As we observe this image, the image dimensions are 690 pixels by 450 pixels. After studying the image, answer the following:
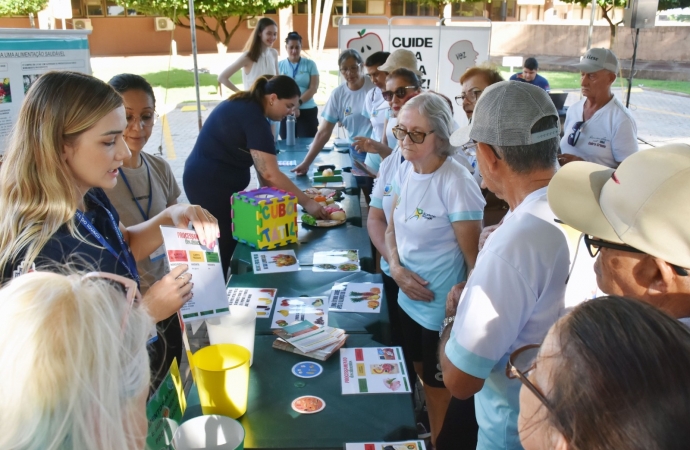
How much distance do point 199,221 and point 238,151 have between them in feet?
5.34

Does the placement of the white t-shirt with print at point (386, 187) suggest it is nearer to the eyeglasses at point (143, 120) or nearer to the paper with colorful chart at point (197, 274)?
the eyeglasses at point (143, 120)

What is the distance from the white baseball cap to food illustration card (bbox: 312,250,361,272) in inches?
65.6

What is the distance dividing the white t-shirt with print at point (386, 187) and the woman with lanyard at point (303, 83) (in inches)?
157

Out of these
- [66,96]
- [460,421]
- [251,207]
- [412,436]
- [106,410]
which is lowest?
[460,421]

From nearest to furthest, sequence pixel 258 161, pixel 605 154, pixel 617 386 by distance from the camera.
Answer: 1. pixel 617 386
2. pixel 258 161
3. pixel 605 154

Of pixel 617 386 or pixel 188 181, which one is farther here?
pixel 188 181

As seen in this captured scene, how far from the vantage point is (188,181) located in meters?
3.80

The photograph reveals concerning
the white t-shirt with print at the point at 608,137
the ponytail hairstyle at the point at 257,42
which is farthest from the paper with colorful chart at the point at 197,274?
the ponytail hairstyle at the point at 257,42

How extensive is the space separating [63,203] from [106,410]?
0.99 metres

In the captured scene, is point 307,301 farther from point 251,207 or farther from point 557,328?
point 557,328

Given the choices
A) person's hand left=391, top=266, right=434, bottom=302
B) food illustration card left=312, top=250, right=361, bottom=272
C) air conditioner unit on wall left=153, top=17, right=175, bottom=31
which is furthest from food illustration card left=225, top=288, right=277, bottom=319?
air conditioner unit on wall left=153, top=17, right=175, bottom=31

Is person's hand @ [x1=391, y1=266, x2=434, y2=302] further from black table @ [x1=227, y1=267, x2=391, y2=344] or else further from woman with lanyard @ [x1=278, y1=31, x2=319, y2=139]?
woman with lanyard @ [x1=278, y1=31, x2=319, y2=139]

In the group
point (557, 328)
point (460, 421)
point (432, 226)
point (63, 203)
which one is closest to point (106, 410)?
point (557, 328)

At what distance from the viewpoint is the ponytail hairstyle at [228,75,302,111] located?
140 inches
